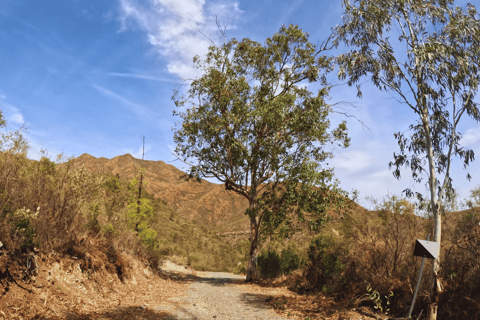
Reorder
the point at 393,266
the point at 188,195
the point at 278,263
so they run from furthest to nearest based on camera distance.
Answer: the point at 188,195 < the point at 278,263 < the point at 393,266

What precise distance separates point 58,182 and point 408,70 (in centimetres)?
1295

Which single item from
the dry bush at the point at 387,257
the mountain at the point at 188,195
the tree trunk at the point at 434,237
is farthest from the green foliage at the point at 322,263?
the mountain at the point at 188,195

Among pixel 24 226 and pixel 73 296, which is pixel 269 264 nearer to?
pixel 73 296

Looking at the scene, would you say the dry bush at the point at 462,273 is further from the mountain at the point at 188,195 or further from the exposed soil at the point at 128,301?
the mountain at the point at 188,195

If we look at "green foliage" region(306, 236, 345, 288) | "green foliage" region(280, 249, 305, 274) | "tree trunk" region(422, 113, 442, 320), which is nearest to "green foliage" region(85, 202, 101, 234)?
"green foliage" region(306, 236, 345, 288)

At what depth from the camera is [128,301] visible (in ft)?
28.7

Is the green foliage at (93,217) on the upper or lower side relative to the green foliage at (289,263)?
upper

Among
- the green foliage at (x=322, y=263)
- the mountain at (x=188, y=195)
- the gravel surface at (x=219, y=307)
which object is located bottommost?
the gravel surface at (x=219, y=307)

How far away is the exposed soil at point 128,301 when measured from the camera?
240 inches

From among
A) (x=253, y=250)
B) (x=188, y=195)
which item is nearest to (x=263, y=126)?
(x=253, y=250)

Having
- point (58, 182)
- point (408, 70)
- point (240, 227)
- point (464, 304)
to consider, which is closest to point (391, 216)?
point (464, 304)

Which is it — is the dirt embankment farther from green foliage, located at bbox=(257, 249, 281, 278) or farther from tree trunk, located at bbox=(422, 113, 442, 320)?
green foliage, located at bbox=(257, 249, 281, 278)

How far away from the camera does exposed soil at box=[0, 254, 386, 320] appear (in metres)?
6.09

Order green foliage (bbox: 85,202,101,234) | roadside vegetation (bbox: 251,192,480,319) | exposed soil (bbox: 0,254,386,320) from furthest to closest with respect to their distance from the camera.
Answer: green foliage (bbox: 85,202,101,234) < roadside vegetation (bbox: 251,192,480,319) < exposed soil (bbox: 0,254,386,320)
